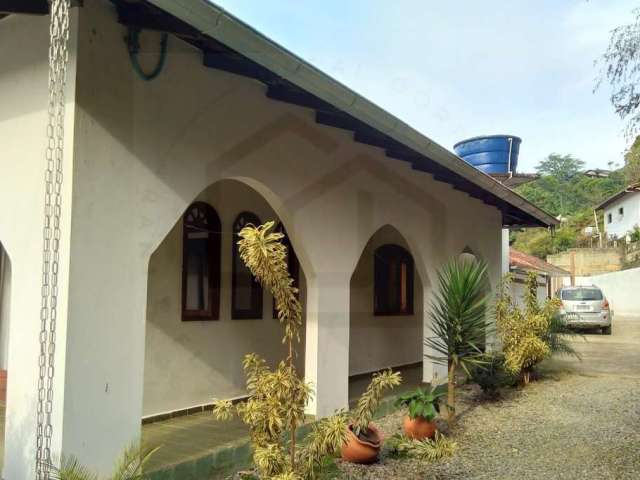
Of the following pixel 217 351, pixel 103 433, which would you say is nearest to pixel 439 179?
pixel 217 351

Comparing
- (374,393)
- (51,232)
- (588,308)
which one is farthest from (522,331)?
(588,308)

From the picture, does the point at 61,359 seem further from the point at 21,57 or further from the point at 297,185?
the point at 297,185

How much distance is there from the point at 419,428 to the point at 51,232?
4542mm

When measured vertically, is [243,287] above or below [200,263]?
below

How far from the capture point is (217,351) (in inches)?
301

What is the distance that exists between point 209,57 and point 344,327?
12.4 feet

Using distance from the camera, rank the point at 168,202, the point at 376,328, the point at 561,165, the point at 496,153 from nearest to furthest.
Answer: the point at 168,202
the point at 376,328
the point at 496,153
the point at 561,165

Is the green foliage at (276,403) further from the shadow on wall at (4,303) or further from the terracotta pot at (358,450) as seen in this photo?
the shadow on wall at (4,303)

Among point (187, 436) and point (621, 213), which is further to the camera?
point (621, 213)

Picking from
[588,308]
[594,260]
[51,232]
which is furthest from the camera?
[594,260]

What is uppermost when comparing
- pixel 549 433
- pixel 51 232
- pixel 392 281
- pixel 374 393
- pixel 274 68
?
pixel 274 68

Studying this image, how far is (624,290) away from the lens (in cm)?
2989

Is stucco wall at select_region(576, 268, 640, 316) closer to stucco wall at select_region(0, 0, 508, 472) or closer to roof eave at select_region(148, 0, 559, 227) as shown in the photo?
roof eave at select_region(148, 0, 559, 227)

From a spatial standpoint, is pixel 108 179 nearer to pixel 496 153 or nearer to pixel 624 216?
pixel 496 153
